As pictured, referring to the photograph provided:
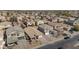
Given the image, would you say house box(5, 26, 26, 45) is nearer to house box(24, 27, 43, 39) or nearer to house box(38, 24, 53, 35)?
house box(24, 27, 43, 39)

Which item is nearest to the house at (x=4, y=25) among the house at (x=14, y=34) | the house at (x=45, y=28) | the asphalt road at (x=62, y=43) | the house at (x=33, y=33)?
the house at (x=14, y=34)

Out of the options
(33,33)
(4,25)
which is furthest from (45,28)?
(4,25)

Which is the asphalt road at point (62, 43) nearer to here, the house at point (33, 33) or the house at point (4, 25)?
the house at point (33, 33)
